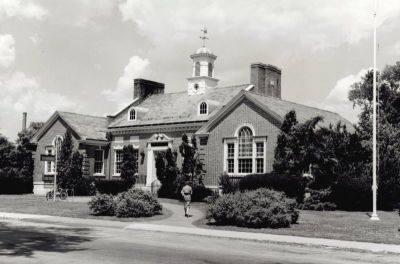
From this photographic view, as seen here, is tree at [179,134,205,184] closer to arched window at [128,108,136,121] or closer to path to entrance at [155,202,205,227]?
path to entrance at [155,202,205,227]

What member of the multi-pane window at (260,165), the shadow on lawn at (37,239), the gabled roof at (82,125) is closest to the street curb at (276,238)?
the shadow on lawn at (37,239)

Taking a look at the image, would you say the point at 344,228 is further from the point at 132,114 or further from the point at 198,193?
the point at 132,114

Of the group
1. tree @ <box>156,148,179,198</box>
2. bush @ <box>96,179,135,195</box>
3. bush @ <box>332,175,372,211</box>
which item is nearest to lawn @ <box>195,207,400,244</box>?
bush @ <box>332,175,372,211</box>

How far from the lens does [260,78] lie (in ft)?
132

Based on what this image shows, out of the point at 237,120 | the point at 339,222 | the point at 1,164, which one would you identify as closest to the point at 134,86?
the point at 237,120

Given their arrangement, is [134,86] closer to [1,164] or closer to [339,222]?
[1,164]

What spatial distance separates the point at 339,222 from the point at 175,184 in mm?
14789

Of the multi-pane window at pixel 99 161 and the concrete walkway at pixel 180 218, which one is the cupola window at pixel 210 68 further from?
the concrete walkway at pixel 180 218

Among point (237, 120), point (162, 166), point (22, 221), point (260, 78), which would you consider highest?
point (260, 78)

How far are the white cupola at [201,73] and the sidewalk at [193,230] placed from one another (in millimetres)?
16121

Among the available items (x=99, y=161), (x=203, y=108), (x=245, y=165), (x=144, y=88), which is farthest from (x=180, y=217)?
(x=144, y=88)

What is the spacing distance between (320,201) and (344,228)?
803 cm

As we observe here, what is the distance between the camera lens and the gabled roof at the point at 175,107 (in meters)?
38.7

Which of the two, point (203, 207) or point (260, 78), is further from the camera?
point (260, 78)
